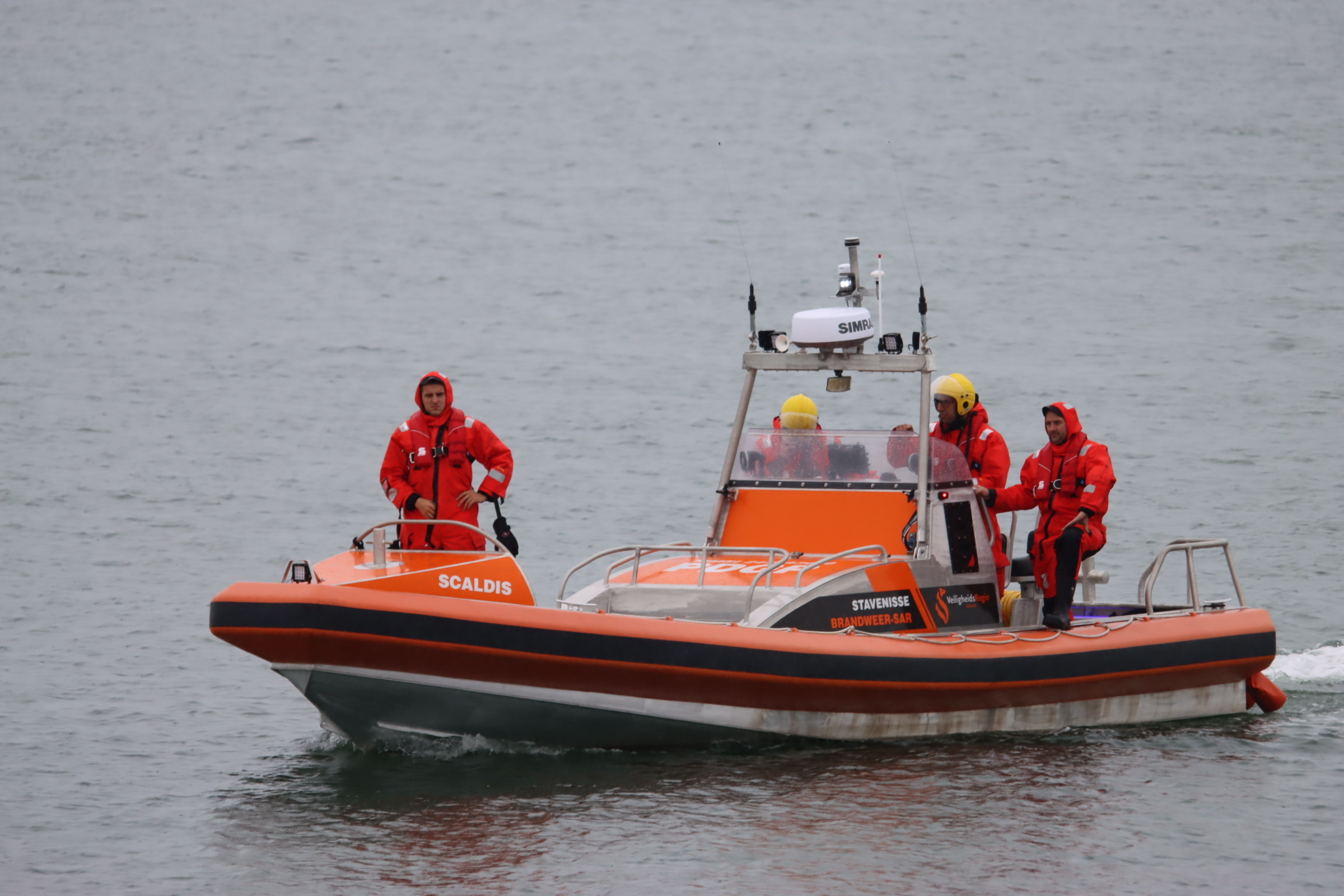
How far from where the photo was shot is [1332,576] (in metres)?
14.2

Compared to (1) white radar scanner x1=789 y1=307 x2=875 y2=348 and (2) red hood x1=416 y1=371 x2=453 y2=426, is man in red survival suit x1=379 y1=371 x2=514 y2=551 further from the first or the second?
(1) white radar scanner x1=789 y1=307 x2=875 y2=348

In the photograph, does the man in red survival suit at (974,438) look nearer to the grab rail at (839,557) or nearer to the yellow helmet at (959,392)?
the yellow helmet at (959,392)

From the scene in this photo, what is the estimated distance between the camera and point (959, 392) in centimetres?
930

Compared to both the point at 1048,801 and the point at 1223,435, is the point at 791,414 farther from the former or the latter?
the point at 1223,435

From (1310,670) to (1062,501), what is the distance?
3007mm

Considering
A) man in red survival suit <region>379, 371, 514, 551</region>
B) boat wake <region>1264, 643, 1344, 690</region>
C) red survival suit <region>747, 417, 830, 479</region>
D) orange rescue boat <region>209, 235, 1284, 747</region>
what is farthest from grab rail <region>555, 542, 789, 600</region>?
boat wake <region>1264, 643, 1344, 690</region>

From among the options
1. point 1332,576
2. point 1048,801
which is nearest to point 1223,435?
point 1332,576

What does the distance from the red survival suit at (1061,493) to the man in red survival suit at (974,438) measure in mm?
110

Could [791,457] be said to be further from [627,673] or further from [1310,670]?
[1310,670]

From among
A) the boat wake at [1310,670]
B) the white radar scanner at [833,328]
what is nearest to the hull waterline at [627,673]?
the white radar scanner at [833,328]

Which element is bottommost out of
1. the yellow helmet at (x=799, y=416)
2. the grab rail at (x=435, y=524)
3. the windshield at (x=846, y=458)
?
the grab rail at (x=435, y=524)

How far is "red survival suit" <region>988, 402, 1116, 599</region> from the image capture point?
902 cm

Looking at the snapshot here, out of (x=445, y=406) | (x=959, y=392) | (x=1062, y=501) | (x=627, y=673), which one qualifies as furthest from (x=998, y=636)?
(x=445, y=406)

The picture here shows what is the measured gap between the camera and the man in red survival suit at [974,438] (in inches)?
368
